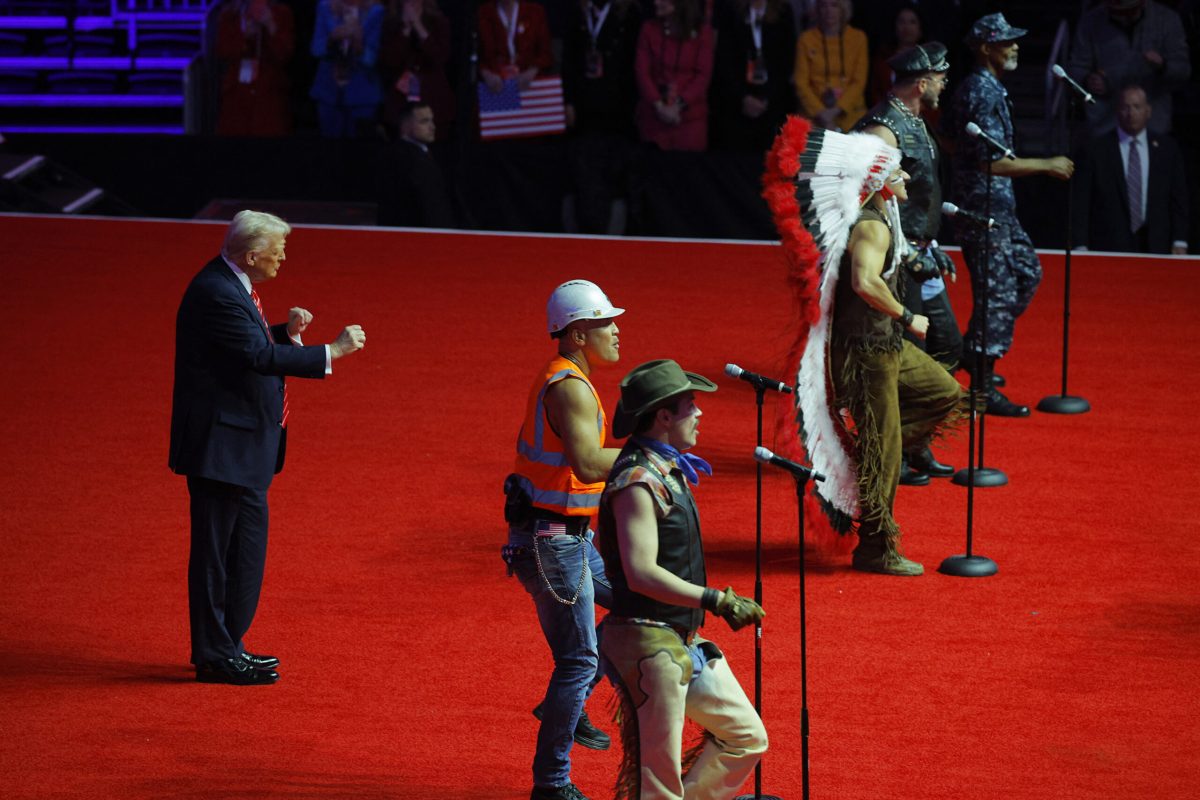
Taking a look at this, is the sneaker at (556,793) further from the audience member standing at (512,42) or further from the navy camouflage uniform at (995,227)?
the audience member standing at (512,42)

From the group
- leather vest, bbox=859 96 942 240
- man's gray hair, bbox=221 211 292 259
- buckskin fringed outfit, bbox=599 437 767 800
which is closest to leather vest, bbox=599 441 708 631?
buckskin fringed outfit, bbox=599 437 767 800

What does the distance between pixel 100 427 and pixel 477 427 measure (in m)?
2.21

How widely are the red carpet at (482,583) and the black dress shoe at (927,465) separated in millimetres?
177

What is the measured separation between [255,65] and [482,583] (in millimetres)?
10264

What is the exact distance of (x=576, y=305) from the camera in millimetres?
5883

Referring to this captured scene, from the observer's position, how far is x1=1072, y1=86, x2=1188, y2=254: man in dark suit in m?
14.6

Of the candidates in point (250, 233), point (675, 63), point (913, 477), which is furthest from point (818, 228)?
point (675, 63)

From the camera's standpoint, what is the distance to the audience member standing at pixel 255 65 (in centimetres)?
1717

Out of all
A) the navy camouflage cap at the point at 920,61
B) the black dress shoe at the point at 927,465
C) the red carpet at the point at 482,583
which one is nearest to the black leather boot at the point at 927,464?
the black dress shoe at the point at 927,465

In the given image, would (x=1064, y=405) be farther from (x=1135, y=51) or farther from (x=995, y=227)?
(x=1135, y=51)

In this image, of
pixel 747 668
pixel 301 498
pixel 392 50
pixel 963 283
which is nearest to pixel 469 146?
pixel 392 50

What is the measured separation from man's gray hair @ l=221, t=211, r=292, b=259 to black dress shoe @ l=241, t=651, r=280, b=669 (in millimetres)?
1524

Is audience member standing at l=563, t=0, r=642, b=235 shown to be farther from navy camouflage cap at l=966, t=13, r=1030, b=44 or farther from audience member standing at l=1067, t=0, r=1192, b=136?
navy camouflage cap at l=966, t=13, r=1030, b=44

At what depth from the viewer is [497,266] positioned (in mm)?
15094
